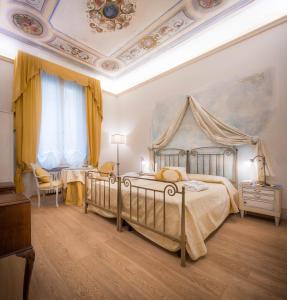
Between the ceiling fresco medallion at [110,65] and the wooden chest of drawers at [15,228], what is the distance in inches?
167

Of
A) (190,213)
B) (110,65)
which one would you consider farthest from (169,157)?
(110,65)

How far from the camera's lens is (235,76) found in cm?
320

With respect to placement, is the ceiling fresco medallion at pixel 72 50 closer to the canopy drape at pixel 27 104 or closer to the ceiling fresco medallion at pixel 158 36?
the canopy drape at pixel 27 104

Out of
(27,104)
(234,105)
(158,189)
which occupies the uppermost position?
(27,104)

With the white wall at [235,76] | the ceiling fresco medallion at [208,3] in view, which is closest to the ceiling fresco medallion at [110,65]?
the white wall at [235,76]

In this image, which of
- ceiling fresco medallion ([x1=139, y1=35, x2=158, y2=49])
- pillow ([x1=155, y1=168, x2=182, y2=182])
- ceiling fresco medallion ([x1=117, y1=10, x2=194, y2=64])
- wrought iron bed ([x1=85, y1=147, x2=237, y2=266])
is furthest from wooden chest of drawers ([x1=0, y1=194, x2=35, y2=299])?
ceiling fresco medallion ([x1=139, y1=35, x2=158, y2=49])

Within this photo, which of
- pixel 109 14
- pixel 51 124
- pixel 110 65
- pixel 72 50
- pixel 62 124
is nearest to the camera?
pixel 109 14

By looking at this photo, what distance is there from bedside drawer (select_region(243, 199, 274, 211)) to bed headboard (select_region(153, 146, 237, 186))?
45 centimetres

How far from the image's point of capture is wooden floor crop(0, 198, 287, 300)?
133 centimetres

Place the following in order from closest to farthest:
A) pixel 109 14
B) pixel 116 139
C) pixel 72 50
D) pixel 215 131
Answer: pixel 109 14
pixel 215 131
pixel 72 50
pixel 116 139

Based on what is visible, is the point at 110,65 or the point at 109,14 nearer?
the point at 109,14

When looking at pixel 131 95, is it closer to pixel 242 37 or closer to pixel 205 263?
pixel 242 37

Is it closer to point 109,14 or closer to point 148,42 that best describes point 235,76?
point 148,42

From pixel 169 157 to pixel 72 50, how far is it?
3469 millimetres
